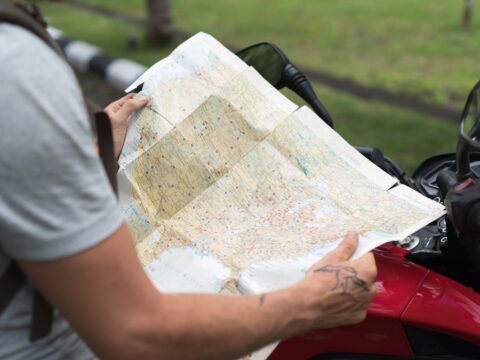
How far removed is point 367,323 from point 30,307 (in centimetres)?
63

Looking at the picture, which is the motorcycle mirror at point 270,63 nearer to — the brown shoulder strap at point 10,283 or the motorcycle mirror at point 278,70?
the motorcycle mirror at point 278,70

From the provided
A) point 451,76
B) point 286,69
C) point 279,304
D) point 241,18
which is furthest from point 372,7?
point 279,304

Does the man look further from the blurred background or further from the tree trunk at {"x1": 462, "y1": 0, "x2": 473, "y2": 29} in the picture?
the tree trunk at {"x1": 462, "y1": 0, "x2": 473, "y2": 29}

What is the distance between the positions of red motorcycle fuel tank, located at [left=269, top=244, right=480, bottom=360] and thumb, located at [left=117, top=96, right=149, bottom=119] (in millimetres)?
629

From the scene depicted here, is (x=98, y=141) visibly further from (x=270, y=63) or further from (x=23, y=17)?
(x=270, y=63)

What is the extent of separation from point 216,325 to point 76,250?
24 centimetres

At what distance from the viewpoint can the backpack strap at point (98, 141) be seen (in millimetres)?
896

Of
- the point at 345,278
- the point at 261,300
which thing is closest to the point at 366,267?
the point at 345,278

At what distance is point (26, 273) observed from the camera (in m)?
0.92

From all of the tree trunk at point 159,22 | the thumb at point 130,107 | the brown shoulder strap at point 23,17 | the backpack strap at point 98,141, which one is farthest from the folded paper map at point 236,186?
the tree trunk at point 159,22

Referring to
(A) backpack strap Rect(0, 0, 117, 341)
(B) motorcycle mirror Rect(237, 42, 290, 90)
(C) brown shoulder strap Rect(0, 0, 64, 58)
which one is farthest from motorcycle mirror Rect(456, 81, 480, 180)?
(C) brown shoulder strap Rect(0, 0, 64, 58)

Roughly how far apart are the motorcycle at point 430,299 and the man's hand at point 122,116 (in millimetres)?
599

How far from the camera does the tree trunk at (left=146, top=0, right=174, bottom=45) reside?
27.3 ft

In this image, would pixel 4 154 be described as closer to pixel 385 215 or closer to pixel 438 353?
pixel 385 215
